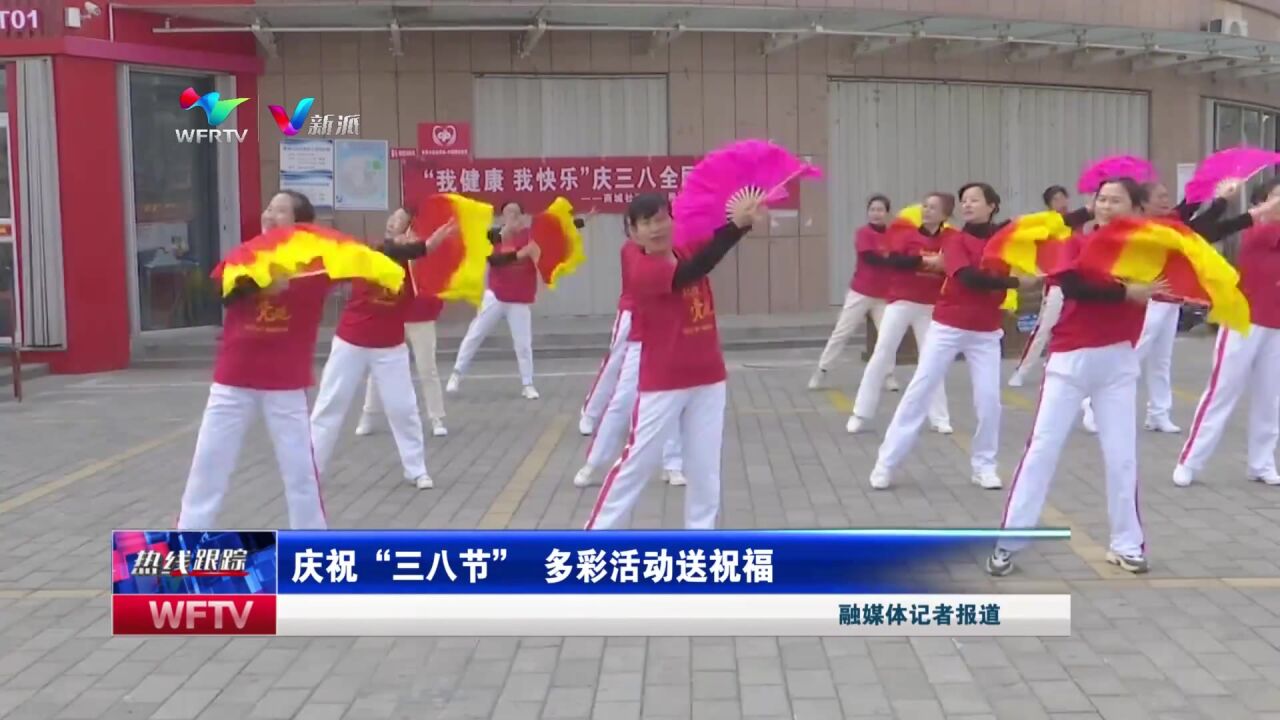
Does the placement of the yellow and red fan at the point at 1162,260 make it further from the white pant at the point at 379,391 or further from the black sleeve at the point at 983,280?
the white pant at the point at 379,391

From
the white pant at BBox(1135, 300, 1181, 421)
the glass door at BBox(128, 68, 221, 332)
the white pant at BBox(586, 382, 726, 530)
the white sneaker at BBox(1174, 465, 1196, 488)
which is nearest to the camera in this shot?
the white pant at BBox(586, 382, 726, 530)

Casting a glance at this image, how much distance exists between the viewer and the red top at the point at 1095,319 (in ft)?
19.7

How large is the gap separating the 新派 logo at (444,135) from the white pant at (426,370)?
299 inches

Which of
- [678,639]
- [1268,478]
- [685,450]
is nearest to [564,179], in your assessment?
[1268,478]

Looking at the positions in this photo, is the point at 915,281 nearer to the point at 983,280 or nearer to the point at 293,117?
the point at 983,280

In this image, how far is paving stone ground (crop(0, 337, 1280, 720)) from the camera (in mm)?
4793

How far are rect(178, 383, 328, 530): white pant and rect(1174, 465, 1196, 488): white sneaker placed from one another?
202 inches

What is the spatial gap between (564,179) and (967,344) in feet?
35.6

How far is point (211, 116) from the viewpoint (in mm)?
16938

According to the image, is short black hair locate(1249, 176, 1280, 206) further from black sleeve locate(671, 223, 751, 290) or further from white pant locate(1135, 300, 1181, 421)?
black sleeve locate(671, 223, 751, 290)

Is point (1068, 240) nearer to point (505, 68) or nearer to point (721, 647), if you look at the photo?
point (721, 647)

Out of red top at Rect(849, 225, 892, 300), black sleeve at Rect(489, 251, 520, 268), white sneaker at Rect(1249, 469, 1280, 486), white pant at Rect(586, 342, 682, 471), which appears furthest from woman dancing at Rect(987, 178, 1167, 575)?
black sleeve at Rect(489, 251, 520, 268)

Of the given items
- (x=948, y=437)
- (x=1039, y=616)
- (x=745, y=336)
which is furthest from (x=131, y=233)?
(x=1039, y=616)

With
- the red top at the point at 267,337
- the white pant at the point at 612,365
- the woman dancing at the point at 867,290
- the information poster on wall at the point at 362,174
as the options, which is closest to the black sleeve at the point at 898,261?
the woman dancing at the point at 867,290
